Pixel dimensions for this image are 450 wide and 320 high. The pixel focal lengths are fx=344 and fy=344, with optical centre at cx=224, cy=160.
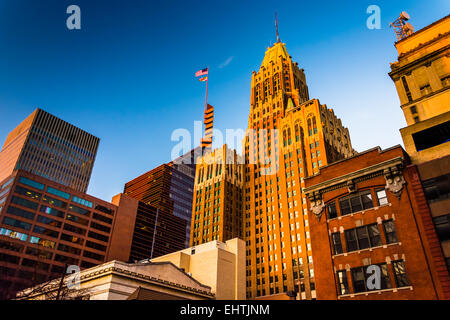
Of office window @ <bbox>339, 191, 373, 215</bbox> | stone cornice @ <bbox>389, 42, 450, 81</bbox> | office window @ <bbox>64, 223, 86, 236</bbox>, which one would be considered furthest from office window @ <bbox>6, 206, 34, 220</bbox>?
stone cornice @ <bbox>389, 42, 450, 81</bbox>

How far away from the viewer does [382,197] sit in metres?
31.9

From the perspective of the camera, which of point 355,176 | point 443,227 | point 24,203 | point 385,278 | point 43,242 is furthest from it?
point 24,203

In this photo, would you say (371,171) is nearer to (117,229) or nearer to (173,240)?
(117,229)

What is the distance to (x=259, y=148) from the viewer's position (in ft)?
421

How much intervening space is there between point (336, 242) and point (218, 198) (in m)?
92.3

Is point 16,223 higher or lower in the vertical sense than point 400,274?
higher

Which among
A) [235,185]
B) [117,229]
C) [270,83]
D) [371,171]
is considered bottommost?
[371,171]

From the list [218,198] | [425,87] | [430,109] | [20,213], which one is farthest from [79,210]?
[430,109]

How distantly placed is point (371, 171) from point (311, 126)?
83181mm

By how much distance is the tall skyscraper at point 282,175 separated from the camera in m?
97.1

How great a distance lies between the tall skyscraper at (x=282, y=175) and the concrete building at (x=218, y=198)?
487cm

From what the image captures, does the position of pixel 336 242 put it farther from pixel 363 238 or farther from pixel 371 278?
pixel 371 278

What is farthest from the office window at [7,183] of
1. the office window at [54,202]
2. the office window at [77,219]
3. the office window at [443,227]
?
the office window at [443,227]
